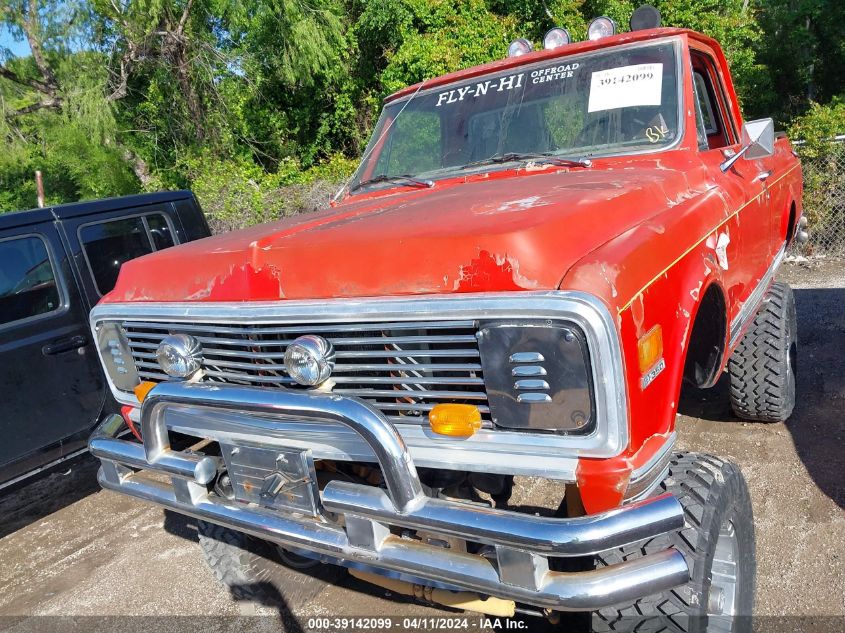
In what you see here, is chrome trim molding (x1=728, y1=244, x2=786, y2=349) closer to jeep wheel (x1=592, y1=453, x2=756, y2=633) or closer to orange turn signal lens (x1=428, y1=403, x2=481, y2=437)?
jeep wheel (x1=592, y1=453, x2=756, y2=633)

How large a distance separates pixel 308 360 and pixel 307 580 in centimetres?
169

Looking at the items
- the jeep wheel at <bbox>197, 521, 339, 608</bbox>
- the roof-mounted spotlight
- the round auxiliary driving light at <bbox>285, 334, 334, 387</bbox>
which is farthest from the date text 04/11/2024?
the roof-mounted spotlight

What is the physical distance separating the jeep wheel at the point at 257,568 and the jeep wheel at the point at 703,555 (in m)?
1.58

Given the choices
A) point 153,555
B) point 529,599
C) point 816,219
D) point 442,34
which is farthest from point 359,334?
point 442,34

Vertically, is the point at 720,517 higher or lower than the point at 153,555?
higher

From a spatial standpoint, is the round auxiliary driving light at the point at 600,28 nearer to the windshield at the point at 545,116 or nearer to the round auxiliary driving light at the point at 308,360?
the windshield at the point at 545,116

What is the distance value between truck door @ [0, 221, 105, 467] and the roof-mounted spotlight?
Answer: 369 centimetres

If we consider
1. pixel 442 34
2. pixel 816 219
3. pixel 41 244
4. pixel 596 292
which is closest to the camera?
pixel 596 292

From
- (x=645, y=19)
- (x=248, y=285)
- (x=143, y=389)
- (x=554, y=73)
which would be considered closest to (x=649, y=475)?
(x=248, y=285)

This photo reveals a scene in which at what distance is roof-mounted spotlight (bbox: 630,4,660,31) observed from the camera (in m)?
3.33

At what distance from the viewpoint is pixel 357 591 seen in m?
2.98

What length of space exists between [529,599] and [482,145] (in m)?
2.12

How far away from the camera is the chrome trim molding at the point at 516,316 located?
4.91 ft

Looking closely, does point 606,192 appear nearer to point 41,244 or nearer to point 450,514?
point 450,514
